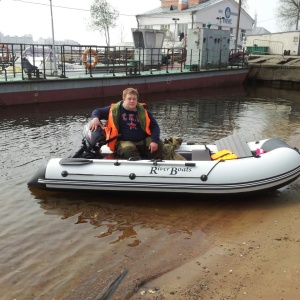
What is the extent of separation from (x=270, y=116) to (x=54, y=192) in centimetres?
920

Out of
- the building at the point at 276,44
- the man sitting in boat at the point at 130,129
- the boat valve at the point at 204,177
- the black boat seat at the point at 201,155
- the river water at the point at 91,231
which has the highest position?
the building at the point at 276,44

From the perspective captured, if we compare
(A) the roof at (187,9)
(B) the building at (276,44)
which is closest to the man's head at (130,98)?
(B) the building at (276,44)

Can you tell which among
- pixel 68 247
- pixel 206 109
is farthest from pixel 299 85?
pixel 68 247

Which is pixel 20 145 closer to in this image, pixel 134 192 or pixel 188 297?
pixel 134 192

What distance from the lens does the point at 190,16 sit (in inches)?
1516

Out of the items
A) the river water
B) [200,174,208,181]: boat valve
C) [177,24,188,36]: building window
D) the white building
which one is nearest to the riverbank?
the river water

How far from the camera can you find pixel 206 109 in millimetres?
14539

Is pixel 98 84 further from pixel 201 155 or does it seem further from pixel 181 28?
pixel 181 28

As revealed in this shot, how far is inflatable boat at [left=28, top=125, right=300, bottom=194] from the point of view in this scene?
5.21 meters

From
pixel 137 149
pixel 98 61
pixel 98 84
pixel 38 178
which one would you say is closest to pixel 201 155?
pixel 137 149

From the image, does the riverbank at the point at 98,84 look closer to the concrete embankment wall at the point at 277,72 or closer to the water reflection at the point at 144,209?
the concrete embankment wall at the point at 277,72

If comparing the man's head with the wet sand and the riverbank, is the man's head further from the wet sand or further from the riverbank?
the riverbank

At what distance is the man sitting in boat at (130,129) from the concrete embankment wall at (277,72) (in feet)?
63.5

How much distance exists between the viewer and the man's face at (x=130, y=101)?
537 centimetres
